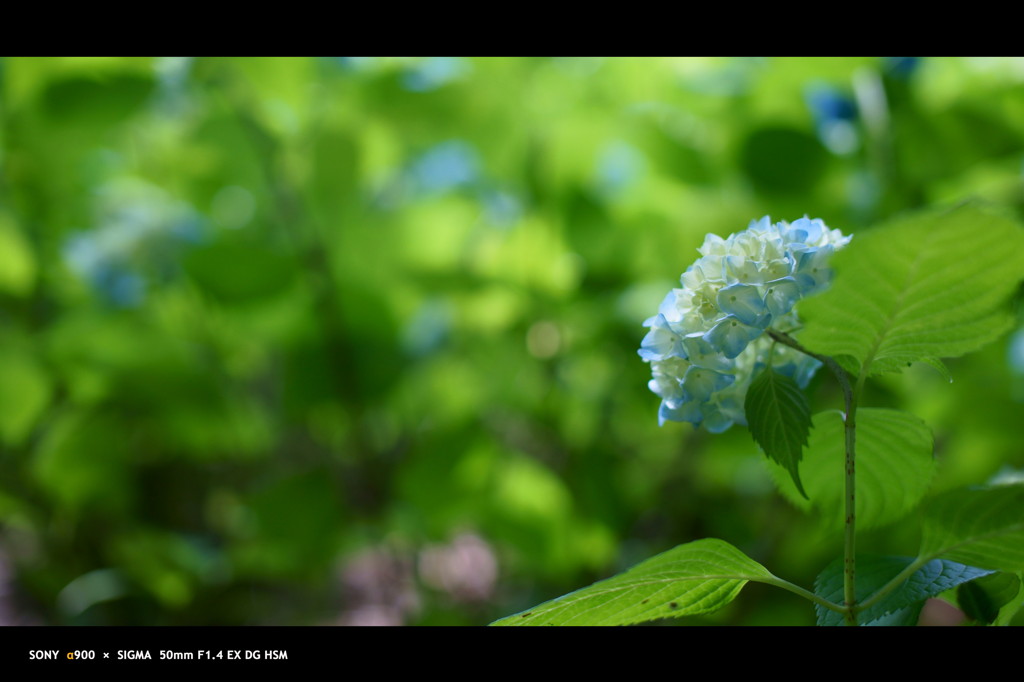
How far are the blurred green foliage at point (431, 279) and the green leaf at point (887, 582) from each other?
40 cm

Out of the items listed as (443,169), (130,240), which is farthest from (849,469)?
(130,240)

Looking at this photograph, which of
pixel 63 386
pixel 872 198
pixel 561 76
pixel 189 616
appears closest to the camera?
pixel 872 198

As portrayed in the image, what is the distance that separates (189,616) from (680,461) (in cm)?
88

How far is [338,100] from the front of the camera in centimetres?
89

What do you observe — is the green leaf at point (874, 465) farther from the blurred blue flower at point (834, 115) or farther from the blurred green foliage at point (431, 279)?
the blurred blue flower at point (834, 115)

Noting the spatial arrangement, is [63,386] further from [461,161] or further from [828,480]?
[828,480]

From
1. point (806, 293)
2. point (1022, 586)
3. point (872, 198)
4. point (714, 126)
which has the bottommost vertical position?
point (1022, 586)

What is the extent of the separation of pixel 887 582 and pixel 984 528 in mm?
43

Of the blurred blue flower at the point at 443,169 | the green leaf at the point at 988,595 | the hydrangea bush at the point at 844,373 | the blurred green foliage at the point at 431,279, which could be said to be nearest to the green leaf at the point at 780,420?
the hydrangea bush at the point at 844,373

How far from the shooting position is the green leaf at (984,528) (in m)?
0.29

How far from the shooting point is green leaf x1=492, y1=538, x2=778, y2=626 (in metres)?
0.29

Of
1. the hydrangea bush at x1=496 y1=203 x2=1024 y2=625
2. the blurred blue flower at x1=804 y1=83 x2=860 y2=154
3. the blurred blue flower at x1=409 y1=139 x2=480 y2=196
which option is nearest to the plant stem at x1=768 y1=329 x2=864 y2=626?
the hydrangea bush at x1=496 y1=203 x2=1024 y2=625

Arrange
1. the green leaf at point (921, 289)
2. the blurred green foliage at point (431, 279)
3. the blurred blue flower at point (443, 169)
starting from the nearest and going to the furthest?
1. the green leaf at point (921, 289)
2. the blurred green foliage at point (431, 279)
3. the blurred blue flower at point (443, 169)
